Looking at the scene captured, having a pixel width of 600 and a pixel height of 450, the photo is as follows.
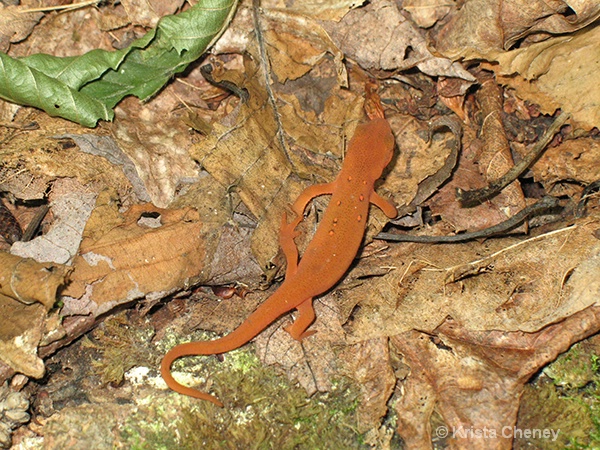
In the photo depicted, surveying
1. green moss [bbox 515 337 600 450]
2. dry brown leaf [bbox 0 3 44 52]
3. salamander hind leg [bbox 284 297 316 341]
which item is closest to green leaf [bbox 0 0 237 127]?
dry brown leaf [bbox 0 3 44 52]

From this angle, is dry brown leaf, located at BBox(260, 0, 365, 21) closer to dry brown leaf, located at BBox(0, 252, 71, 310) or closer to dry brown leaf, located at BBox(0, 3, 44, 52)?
dry brown leaf, located at BBox(0, 3, 44, 52)

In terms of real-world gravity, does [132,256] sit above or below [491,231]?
below

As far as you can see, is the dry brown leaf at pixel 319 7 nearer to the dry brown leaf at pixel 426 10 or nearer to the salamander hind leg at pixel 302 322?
the dry brown leaf at pixel 426 10

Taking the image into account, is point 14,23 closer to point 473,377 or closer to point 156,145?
point 156,145

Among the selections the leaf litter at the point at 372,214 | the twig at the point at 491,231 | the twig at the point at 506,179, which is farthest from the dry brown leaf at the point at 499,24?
the twig at the point at 491,231

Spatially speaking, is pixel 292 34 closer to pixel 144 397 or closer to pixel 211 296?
pixel 211 296

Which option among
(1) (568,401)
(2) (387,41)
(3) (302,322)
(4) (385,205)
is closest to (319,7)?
(2) (387,41)
